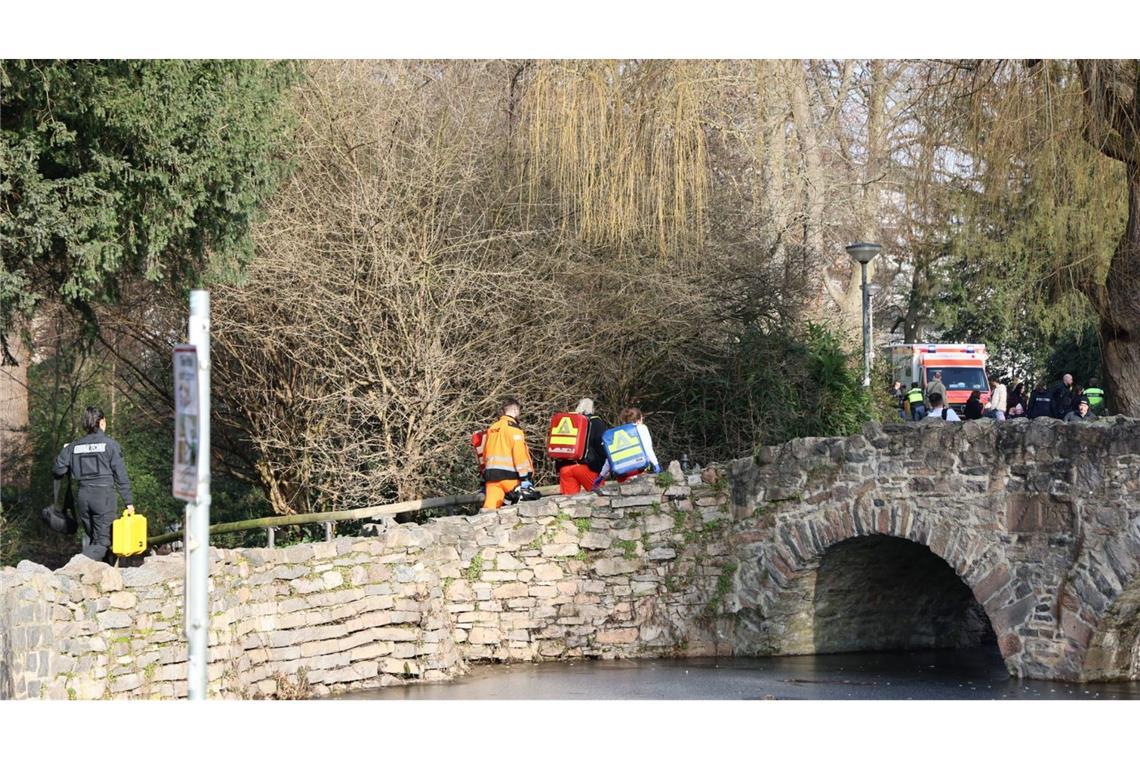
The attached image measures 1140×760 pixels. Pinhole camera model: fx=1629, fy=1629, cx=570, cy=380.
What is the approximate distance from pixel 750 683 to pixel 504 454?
332cm

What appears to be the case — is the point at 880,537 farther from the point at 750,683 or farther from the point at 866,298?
the point at 866,298

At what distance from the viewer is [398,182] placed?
17250 millimetres

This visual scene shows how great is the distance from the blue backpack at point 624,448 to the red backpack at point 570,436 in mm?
248

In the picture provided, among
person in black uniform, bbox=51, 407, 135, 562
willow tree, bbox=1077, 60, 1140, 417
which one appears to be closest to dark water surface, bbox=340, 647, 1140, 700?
person in black uniform, bbox=51, 407, 135, 562

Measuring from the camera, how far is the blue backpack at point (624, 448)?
15961 mm

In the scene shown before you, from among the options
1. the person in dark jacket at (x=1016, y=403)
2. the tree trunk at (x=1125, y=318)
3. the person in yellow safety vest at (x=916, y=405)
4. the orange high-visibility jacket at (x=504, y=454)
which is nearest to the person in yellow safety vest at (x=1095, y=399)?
the person in dark jacket at (x=1016, y=403)

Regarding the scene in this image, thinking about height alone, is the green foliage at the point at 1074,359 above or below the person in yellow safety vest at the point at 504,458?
above

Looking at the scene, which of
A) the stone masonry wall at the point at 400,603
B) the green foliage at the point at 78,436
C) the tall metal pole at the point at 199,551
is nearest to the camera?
the tall metal pole at the point at 199,551

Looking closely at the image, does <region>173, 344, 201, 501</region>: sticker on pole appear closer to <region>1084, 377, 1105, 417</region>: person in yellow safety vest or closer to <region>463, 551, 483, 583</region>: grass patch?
<region>463, 551, 483, 583</region>: grass patch

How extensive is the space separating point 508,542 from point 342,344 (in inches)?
125

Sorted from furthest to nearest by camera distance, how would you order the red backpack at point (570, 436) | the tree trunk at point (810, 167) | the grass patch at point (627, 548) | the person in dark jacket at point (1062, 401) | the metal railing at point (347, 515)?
the tree trunk at point (810, 167) < the person in dark jacket at point (1062, 401) < the red backpack at point (570, 436) < the grass patch at point (627, 548) < the metal railing at point (347, 515)

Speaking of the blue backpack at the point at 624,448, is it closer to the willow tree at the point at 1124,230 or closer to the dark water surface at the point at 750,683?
the dark water surface at the point at 750,683

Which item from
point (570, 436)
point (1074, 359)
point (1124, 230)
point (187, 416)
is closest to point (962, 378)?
point (1074, 359)

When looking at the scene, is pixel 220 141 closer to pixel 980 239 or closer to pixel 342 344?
pixel 342 344
